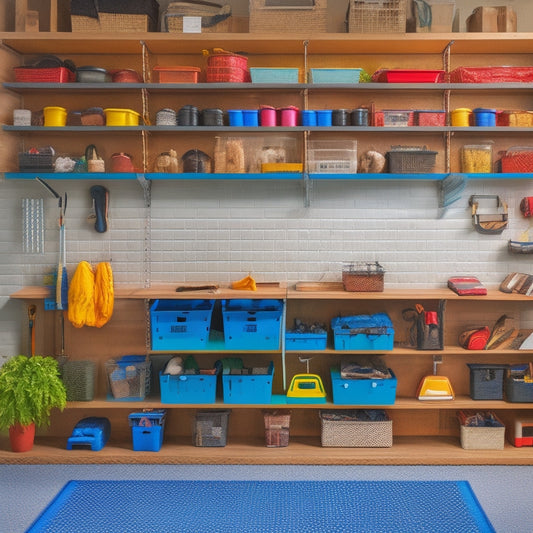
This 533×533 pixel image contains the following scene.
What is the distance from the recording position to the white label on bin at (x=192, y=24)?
15.5 ft

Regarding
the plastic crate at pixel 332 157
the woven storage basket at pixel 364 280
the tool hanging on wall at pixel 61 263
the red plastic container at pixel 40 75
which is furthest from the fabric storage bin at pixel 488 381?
the red plastic container at pixel 40 75

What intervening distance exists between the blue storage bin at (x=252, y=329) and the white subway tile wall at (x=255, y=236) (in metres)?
0.45

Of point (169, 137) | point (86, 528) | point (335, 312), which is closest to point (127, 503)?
point (86, 528)

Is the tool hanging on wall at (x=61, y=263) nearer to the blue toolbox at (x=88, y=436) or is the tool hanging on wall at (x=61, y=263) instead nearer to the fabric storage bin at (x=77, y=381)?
the fabric storage bin at (x=77, y=381)

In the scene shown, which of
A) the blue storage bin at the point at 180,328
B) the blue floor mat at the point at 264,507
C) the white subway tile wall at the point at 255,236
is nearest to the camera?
the blue floor mat at the point at 264,507

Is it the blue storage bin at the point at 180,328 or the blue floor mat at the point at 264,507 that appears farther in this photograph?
the blue storage bin at the point at 180,328

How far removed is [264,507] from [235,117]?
2561mm

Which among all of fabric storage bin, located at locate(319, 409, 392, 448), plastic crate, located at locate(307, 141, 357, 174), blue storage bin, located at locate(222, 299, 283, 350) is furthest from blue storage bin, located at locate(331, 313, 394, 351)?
plastic crate, located at locate(307, 141, 357, 174)

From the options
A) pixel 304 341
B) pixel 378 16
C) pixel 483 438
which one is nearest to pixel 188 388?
pixel 304 341

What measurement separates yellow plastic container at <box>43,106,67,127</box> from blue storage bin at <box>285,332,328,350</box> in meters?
2.18

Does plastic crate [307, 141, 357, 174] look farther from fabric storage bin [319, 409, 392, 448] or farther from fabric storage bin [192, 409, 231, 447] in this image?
fabric storage bin [192, 409, 231, 447]

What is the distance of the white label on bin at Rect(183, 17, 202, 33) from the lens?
471 cm

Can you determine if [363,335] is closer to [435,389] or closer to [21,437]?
[435,389]

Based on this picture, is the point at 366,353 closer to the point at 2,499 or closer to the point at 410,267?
the point at 410,267
